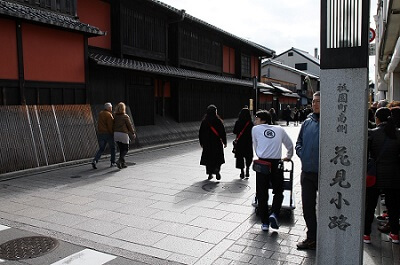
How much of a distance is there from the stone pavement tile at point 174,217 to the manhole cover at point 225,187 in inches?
71.8

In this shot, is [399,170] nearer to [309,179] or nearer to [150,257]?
[309,179]

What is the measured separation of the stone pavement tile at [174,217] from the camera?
233 inches

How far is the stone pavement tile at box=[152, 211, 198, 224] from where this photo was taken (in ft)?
19.4

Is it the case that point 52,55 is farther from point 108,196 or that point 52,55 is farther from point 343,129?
point 343,129

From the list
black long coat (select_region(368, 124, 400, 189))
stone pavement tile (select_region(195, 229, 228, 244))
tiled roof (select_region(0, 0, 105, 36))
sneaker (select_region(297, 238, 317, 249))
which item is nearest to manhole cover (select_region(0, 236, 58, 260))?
stone pavement tile (select_region(195, 229, 228, 244))

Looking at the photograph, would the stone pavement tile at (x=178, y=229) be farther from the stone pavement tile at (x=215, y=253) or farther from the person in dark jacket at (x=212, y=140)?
the person in dark jacket at (x=212, y=140)

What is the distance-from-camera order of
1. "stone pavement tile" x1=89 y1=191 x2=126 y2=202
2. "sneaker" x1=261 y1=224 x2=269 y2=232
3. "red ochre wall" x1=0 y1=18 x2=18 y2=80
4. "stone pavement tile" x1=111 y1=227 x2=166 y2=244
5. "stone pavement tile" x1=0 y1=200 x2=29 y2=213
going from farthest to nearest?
"red ochre wall" x1=0 y1=18 x2=18 y2=80 → "stone pavement tile" x1=89 y1=191 x2=126 y2=202 → "stone pavement tile" x1=0 y1=200 x2=29 y2=213 → "sneaker" x1=261 y1=224 x2=269 y2=232 → "stone pavement tile" x1=111 y1=227 x2=166 y2=244

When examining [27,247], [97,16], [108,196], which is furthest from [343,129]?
[97,16]

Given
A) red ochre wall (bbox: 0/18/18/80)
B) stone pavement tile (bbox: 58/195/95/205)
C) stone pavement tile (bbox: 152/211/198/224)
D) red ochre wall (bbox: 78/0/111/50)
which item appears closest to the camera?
stone pavement tile (bbox: 152/211/198/224)

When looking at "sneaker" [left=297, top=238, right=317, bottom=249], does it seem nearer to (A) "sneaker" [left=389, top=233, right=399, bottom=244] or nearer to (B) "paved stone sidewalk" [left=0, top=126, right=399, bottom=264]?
(B) "paved stone sidewalk" [left=0, top=126, right=399, bottom=264]

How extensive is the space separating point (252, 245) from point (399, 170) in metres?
2.23

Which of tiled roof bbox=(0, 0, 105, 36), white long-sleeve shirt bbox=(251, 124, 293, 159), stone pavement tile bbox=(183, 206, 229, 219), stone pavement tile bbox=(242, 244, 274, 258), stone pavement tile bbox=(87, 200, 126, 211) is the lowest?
stone pavement tile bbox=(242, 244, 274, 258)

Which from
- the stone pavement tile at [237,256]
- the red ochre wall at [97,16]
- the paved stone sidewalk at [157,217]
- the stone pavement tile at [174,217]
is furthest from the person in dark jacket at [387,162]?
the red ochre wall at [97,16]

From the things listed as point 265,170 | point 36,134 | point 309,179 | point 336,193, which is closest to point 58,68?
point 36,134
